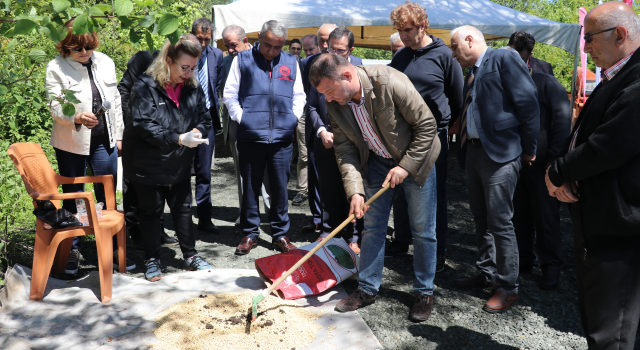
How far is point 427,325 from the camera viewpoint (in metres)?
3.22

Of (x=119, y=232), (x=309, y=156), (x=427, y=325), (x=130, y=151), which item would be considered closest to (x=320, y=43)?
(x=309, y=156)

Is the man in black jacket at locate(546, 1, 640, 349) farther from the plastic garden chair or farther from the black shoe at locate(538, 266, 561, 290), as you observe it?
the plastic garden chair

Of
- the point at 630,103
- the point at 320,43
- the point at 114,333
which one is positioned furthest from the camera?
the point at 320,43

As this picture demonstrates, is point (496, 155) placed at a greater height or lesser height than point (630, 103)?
lesser

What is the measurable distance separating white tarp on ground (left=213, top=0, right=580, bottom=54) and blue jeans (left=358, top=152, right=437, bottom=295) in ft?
13.3

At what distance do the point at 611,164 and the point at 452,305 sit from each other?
1789 mm

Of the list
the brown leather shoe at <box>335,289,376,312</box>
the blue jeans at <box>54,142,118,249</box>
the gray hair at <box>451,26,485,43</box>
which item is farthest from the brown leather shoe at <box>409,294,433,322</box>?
the blue jeans at <box>54,142,118,249</box>

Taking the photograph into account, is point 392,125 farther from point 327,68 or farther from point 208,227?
point 208,227

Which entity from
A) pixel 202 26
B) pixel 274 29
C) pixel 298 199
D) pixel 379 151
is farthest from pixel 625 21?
pixel 298 199

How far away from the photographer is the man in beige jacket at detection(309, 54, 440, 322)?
2.94 m

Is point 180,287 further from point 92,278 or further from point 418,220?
point 418,220

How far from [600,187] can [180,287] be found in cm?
293

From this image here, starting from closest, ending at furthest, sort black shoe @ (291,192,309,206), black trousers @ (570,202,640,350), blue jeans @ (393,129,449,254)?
black trousers @ (570,202,640,350) → blue jeans @ (393,129,449,254) → black shoe @ (291,192,309,206)

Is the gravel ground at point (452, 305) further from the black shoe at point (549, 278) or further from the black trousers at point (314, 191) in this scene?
the black trousers at point (314, 191)
